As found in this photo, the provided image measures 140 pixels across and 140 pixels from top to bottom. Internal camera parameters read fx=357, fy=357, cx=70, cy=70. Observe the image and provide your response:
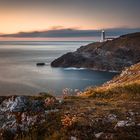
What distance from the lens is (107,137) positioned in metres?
13.0

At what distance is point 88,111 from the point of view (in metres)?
15.4

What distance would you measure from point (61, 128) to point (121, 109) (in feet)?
10.4

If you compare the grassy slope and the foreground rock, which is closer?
the grassy slope

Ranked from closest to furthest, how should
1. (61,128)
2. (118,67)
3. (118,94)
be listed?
Answer: (61,128)
(118,94)
(118,67)

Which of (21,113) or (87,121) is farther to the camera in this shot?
(21,113)

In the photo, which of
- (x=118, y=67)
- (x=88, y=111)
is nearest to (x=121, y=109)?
(x=88, y=111)

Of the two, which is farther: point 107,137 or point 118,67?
point 118,67

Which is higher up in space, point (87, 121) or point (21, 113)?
point (21, 113)

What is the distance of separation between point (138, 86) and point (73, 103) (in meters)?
5.40

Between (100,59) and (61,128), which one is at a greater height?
(61,128)

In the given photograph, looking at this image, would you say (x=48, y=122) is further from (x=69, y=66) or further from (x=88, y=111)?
(x=69, y=66)

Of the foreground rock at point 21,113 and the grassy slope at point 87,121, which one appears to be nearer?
the grassy slope at point 87,121

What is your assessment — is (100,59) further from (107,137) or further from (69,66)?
(107,137)

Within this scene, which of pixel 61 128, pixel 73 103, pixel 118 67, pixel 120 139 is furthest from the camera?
pixel 118 67
